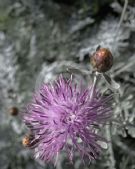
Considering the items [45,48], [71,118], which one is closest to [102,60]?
[71,118]

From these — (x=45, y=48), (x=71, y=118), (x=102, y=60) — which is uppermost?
(x=45, y=48)

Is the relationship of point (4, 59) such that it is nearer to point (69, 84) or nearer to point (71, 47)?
point (71, 47)

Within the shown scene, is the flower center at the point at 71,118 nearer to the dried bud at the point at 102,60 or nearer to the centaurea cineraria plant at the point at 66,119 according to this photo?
the centaurea cineraria plant at the point at 66,119

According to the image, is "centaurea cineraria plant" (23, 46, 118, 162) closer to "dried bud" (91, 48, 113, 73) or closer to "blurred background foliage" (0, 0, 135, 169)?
"dried bud" (91, 48, 113, 73)

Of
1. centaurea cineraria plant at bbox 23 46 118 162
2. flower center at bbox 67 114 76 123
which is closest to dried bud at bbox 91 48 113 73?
centaurea cineraria plant at bbox 23 46 118 162

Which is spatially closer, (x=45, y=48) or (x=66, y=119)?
(x=66, y=119)

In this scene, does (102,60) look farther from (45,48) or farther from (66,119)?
(45,48)
